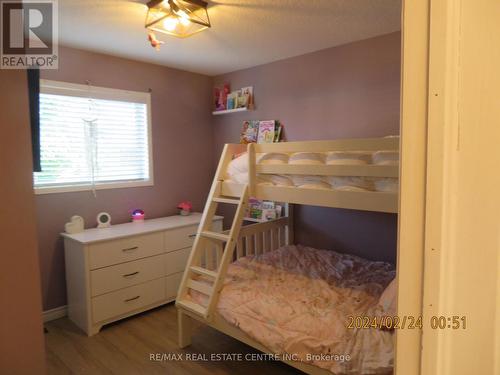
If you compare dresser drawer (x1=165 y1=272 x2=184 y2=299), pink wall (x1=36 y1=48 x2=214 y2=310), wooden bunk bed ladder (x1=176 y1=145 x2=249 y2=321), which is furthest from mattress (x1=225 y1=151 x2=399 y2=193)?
pink wall (x1=36 y1=48 x2=214 y2=310)

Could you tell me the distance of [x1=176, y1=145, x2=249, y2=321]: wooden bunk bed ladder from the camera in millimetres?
2275

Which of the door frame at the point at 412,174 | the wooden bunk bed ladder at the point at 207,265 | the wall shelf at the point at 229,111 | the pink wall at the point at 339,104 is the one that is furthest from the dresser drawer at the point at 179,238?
the door frame at the point at 412,174

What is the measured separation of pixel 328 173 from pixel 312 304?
816mm

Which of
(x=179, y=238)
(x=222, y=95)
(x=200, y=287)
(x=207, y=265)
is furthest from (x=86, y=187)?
(x=222, y=95)

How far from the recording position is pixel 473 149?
70 cm

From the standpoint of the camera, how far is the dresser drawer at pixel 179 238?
124 inches

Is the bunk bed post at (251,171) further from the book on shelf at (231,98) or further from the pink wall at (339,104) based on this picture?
the book on shelf at (231,98)

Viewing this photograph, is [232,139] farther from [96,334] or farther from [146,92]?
[96,334]

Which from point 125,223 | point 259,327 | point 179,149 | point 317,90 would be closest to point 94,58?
point 179,149

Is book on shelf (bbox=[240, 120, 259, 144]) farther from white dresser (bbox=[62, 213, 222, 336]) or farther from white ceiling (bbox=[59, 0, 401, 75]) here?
white dresser (bbox=[62, 213, 222, 336])

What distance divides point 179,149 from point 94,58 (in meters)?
Result: 1.22

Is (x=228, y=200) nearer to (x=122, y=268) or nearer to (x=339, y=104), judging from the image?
(x=122, y=268)

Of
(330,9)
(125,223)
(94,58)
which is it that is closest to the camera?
(330,9)

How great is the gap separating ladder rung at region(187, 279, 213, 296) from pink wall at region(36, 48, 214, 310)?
1274mm
